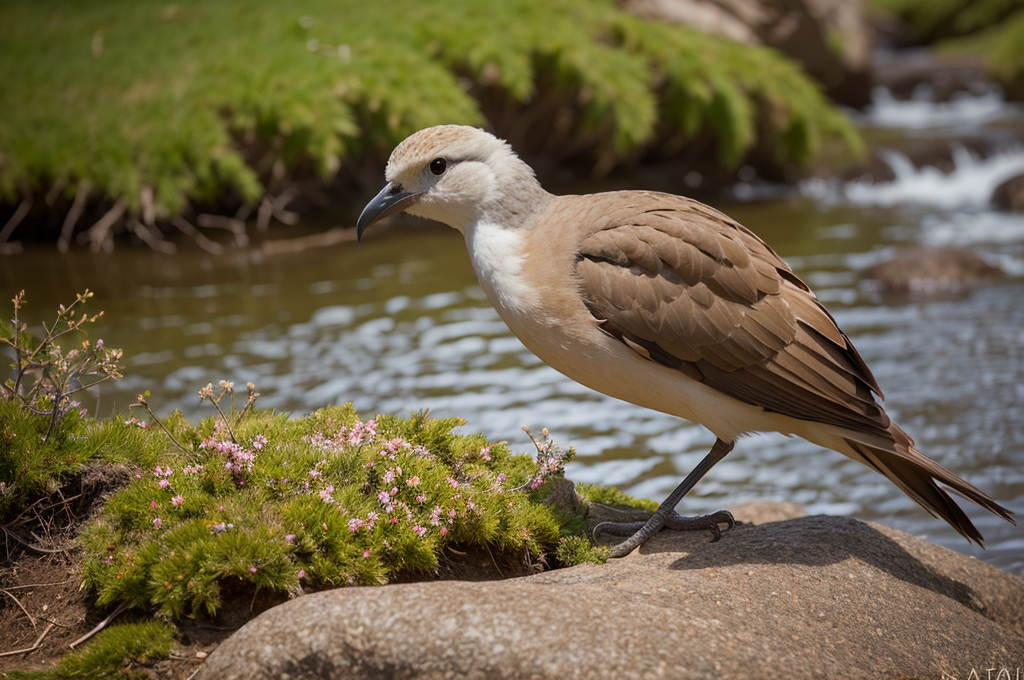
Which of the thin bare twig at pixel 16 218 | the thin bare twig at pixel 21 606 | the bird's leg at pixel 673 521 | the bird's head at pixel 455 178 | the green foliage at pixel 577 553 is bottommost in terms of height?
the thin bare twig at pixel 16 218

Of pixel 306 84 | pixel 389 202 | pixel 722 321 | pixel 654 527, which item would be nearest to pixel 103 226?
pixel 306 84

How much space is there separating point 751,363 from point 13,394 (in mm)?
3520

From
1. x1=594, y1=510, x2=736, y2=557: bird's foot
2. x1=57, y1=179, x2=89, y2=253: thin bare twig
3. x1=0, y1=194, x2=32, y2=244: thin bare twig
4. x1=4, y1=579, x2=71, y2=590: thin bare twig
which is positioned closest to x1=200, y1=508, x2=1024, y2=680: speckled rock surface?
x1=594, y1=510, x2=736, y2=557: bird's foot

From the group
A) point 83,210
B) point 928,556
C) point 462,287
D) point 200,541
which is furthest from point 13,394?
point 83,210

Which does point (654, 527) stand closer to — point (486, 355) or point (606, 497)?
point (606, 497)

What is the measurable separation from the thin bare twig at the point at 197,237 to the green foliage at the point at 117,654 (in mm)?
8310

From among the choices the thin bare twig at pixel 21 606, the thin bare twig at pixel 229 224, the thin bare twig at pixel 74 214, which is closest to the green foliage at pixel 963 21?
the thin bare twig at pixel 229 224

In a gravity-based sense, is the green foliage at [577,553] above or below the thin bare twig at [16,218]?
above

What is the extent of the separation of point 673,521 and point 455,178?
2.06 metres

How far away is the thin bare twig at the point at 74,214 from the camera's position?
1087cm

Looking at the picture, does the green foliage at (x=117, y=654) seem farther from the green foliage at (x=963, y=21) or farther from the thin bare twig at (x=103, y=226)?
the green foliage at (x=963, y=21)

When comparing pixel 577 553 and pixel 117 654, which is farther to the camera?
pixel 577 553

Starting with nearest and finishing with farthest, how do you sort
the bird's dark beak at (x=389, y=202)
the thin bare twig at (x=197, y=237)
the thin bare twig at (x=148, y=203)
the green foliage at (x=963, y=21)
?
1. the bird's dark beak at (x=389, y=202)
2. the thin bare twig at (x=148, y=203)
3. the thin bare twig at (x=197, y=237)
4. the green foliage at (x=963, y=21)

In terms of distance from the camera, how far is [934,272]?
1024cm
